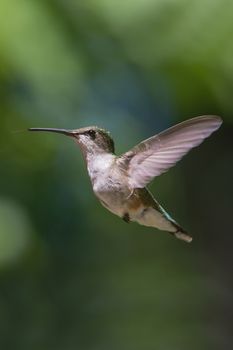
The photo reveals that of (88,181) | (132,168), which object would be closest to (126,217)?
(132,168)

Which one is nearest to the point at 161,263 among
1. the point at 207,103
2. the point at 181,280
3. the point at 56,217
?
the point at 181,280

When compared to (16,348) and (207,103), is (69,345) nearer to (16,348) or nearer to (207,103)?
(16,348)

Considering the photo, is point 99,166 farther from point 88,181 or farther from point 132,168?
point 88,181

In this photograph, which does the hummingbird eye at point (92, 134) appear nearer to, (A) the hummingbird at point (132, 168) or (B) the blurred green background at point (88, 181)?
(A) the hummingbird at point (132, 168)

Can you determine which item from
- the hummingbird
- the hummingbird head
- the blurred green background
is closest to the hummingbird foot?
the hummingbird

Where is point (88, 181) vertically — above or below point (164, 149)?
below

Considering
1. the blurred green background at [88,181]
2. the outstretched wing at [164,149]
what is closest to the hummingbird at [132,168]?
the outstretched wing at [164,149]

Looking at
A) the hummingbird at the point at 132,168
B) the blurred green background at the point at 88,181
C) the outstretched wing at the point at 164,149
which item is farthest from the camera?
the blurred green background at the point at 88,181
